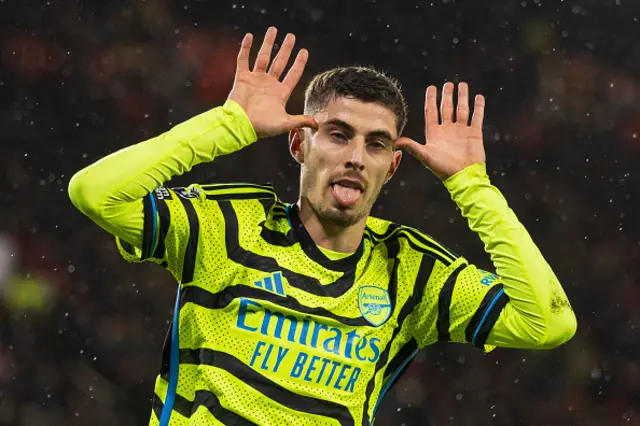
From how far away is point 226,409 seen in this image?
99.7 inches

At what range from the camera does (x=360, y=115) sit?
2.70m

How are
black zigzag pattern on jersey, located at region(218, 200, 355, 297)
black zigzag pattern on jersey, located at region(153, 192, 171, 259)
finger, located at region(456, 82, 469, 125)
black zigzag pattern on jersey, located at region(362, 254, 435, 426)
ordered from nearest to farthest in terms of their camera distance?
1. black zigzag pattern on jersey, located at region(153, 192, 171, 259)
2. black zigzag pattern on jersey, located at region(218, 200, 355, 297)
3. black zigzag pattern on jersey, located at region(362, 254, 435, 426)
4. finger, located at region(456, 82, 469, 125)

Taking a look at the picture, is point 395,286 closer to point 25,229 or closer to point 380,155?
point 380,155

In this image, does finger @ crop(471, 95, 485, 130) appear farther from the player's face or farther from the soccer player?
the player's face

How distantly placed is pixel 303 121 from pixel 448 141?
0.41 metres

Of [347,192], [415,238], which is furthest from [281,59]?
[415,238]

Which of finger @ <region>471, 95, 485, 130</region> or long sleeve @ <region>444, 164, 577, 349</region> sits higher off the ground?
finger @ <region>471, 95, 485, 130</region>

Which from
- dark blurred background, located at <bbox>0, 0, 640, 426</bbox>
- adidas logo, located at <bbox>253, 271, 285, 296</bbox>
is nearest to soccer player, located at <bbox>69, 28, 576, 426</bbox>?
adidas logo, located at <bbox>253, 271, 285, 296</bbox>

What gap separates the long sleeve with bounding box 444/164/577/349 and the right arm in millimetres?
446

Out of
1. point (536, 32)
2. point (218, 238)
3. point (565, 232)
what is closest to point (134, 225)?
point (218, 238)

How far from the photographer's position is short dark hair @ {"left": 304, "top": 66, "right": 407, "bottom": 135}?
2.73m

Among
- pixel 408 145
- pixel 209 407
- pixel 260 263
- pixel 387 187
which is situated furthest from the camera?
pixel 387 187

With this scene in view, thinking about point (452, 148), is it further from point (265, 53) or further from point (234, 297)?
point (234, 297)

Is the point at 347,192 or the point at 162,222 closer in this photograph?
the point at 162,222
